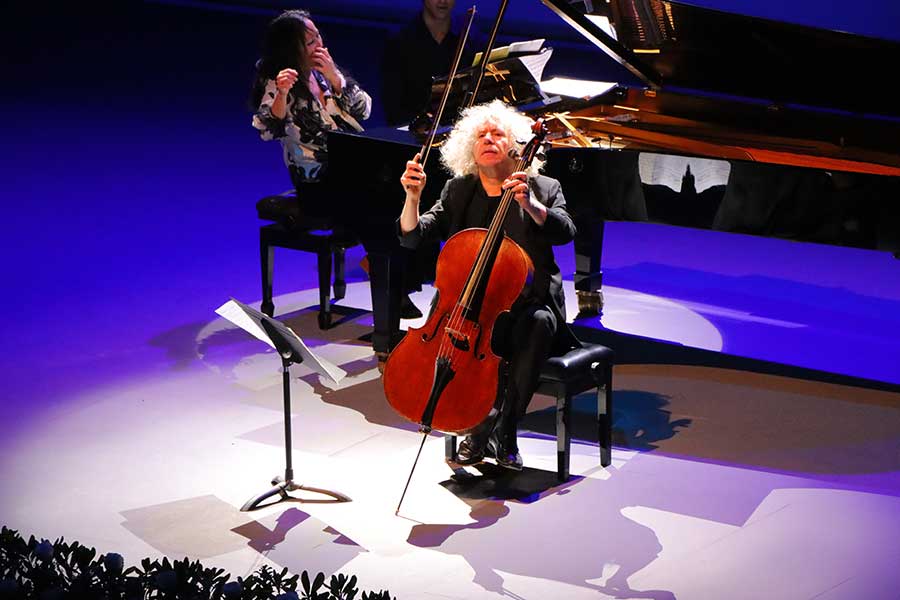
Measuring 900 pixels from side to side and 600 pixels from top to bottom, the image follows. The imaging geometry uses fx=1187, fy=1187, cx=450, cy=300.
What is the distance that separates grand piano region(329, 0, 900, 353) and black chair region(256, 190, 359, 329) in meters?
0.59

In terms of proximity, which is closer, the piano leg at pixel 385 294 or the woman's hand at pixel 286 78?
the piano leg at pixel 385 294

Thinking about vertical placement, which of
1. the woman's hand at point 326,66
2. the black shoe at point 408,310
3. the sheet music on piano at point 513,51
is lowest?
the black shoe at point 408,310

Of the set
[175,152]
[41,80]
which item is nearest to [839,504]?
[175,152]

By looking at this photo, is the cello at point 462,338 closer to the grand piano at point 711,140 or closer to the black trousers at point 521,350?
the black trousers at point 521,350

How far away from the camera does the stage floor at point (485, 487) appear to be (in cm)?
359

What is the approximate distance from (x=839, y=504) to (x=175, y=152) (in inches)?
269

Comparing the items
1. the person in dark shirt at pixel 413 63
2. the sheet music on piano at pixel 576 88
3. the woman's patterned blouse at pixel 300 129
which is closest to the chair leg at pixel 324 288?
the woman's patterned blouse at pixel 300 129

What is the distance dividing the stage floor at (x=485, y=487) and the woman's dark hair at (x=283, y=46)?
1.47 m

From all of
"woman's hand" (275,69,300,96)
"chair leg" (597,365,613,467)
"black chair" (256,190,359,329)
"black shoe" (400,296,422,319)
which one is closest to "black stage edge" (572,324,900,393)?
"black shoe" (400,296,422,319)

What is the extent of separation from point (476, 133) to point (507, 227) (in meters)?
0.36

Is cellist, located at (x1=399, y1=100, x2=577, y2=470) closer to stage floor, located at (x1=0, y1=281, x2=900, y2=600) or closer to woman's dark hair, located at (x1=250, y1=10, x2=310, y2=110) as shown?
stage floor, located at (x1=0, y1=281, x2=900, y2=600)

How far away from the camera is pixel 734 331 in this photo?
19.7 ft

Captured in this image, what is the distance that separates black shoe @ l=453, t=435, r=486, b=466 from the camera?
4.19 m

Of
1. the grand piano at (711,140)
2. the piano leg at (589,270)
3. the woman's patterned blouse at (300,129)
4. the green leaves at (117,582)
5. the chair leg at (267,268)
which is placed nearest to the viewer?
the green leaves at (117,582)
